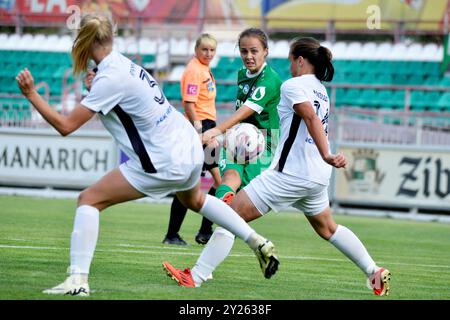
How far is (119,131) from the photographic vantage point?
6828 millimetres

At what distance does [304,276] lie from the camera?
8859mm

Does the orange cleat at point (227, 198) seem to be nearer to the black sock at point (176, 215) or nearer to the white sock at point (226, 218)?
the white sock at point (226, 218)

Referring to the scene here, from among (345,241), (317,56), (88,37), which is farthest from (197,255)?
(88,37)

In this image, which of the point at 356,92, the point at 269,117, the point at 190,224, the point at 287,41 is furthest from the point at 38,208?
the point at 287,41

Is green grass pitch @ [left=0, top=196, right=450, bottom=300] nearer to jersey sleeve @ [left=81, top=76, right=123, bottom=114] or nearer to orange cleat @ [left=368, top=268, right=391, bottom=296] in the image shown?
orange cleat @ [left=368, top=268, right=391, bottom=296]

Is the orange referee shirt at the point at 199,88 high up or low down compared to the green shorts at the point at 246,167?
up

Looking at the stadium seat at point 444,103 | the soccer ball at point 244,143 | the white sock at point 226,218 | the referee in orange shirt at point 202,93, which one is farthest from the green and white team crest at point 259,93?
the stadium seat at point 444,103

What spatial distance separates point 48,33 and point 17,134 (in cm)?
1363

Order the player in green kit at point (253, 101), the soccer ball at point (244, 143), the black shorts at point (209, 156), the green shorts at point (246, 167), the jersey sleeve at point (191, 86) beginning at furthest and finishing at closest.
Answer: the jersey sleeve at point (191, 86) → the black shorts at point (209, 156) → the green shorts at point (246, 167) → the soccer ball at point (244, 143) → the player in green kit at point (253, 101)

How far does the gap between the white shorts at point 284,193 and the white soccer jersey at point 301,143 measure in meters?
0.05

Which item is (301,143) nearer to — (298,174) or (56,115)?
(298,174)

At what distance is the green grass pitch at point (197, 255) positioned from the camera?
24.1 ft

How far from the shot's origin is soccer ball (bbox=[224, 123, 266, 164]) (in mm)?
9227
